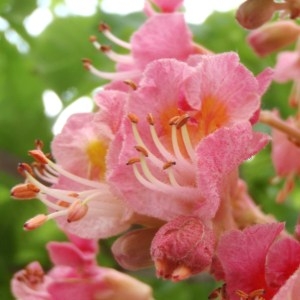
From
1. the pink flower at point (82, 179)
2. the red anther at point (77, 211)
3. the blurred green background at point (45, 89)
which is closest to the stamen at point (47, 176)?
the pink flower at point (82, 179)

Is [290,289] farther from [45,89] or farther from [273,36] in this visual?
[45,89]

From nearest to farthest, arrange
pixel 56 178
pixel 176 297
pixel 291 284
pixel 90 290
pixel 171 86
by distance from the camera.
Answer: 1. pixel 291 284
2. pixel 171 86
3. pixel 56 178
4. pixel 90 290
5. pixel 176 297

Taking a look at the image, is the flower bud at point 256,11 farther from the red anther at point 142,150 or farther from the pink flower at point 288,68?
the pink flower at point 288,68

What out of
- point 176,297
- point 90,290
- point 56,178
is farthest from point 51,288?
point 176,297

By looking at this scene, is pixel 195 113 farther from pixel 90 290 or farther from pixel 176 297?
pixel 176 297

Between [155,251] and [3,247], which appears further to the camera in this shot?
[3,247]
